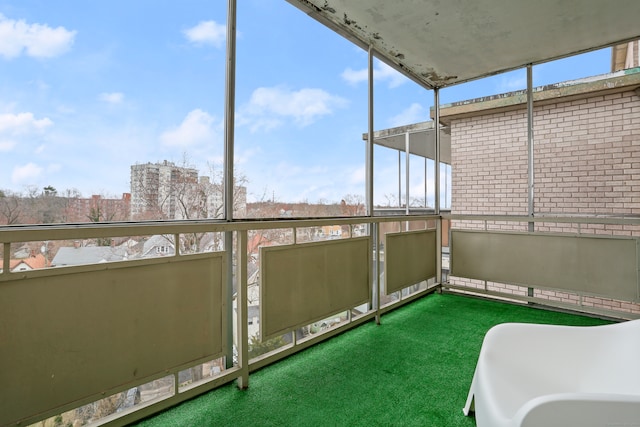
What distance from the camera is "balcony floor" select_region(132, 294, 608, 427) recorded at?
66.6 inches

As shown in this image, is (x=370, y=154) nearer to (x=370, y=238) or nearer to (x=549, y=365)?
(x=370, y=238)

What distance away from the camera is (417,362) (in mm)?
2289

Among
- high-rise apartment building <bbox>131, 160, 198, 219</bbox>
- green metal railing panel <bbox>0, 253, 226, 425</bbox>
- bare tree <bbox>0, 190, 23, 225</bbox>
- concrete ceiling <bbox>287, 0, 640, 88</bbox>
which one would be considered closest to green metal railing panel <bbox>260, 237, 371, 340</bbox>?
green metal railing panel <bbox>0, 253, 226, 425</bbox>

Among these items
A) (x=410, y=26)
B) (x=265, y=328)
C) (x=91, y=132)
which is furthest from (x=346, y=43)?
(x=265, y=328)

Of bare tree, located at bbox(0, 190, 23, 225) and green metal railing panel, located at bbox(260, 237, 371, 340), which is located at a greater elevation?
bare tree, located at bbox(0, 190, 23, 225)

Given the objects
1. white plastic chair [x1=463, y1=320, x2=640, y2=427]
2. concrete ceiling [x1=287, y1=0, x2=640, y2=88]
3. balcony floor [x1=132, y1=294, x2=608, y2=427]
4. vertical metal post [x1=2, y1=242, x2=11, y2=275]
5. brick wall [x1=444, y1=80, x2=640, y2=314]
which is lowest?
balcony floor [x1=132, y1=294, x2=608, y2=427]

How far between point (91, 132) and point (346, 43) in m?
2.29

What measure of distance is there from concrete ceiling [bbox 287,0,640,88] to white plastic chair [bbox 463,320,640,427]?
239cm

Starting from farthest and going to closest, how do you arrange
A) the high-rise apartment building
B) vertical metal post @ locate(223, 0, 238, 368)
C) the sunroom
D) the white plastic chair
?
vertical metal post @ locate(223, 0, 238, 368), the high-rise apartment building, the sunroom, the white plastic chair

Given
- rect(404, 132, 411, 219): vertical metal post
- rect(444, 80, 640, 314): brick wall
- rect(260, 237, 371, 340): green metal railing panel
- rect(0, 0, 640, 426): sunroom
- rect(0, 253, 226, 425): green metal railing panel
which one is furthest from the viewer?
rect(404, 132, 411, 219): vertical metal post

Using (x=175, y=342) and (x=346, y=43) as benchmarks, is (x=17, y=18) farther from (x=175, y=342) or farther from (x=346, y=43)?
(x=346, y=43)

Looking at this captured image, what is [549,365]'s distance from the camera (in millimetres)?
1363

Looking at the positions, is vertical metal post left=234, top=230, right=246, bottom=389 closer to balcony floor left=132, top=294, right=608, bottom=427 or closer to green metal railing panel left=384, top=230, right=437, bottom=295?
balcony floor left=132, top=294, right=608, bottom=427

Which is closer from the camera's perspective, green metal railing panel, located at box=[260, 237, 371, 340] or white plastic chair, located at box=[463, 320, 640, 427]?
white plastic chair, located at box=[463, 320, 640, 427]
